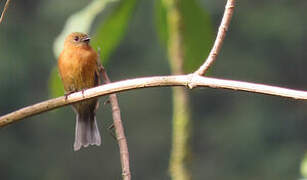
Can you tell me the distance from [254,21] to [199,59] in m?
19.3

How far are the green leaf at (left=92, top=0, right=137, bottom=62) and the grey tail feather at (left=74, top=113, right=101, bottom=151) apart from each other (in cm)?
172

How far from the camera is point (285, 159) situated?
16359mm

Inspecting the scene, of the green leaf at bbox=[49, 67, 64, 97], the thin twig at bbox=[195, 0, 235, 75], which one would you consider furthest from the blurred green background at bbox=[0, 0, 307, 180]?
the thin twig at bbox=[195, 0, 235, 75]

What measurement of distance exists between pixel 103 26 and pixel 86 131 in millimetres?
2104

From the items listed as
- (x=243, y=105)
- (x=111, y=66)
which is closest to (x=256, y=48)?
(x=243, y=105)

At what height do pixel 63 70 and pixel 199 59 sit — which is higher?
pixel 63 70

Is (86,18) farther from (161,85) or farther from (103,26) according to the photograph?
(161,85)

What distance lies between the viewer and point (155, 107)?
20.2 metres

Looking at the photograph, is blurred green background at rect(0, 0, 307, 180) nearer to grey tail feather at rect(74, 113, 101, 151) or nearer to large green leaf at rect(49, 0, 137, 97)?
grey tail feather at rect(74, 113, 101, 151)

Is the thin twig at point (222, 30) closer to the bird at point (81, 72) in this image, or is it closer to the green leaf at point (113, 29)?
the green leaf at point (113, 29)

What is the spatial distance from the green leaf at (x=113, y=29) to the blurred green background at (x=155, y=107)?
14.8 m

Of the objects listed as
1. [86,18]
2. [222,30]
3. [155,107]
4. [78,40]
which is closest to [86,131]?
[78,40]

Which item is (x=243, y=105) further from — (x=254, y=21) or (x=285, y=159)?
(x=285, y=159)

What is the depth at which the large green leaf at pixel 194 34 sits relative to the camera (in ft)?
6.88
